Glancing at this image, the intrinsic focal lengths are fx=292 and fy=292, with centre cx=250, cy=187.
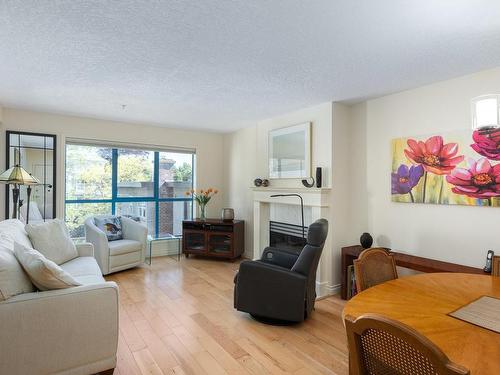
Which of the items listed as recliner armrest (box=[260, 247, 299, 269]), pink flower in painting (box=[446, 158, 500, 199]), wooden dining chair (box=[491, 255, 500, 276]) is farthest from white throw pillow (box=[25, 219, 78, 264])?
pink flower in painting (box=[446, 158, 500, 199])

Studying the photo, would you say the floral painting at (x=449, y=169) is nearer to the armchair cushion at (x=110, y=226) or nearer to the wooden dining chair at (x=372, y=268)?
Answer: the wooden dining chair at (x=372, y=268)

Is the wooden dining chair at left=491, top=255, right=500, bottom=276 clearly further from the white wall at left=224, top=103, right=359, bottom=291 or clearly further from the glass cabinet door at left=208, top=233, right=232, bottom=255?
the glass cabinet door at left=208, top=233, right=232, bottom=255

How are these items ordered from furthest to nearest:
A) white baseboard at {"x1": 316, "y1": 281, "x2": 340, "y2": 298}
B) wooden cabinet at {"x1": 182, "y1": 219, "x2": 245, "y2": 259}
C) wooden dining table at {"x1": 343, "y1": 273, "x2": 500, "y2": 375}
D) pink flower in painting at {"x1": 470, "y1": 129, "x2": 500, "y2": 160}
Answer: wooden cabinet at {"x1": 182, "y1": 219, "x2": 245, "y2": 259} → white baseboard at {"x1": 316, "y1": 281, "x2": 340, "y2": 298} → pink flower in painting at {"x1": 470, "y1": 129, "x2": 500, "y2": 160} → wooden dining table at {"x1": 343, "y1": 273, "x2": 500, "y2": 375}

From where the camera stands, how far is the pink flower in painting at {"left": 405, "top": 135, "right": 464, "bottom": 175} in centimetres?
283

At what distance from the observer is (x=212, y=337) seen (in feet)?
8.19

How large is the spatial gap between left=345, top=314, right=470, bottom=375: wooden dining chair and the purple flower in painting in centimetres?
260

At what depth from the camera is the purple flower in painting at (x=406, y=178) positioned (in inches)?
122

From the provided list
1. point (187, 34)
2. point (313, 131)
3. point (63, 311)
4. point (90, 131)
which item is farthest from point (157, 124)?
point (63, 311)

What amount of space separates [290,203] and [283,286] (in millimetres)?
1589

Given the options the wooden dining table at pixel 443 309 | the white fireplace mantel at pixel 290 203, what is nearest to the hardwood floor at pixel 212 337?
the white fireplace mantel at pixel 290 203

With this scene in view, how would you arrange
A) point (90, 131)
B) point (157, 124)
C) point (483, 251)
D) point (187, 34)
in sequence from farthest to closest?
point (157, 124), point (90, 131), point (483, 251), point (187, 34)

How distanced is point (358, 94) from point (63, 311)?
132 inches

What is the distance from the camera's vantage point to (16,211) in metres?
3.88

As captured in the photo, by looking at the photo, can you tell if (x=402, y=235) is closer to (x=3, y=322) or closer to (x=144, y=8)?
(x=144, y=8)
